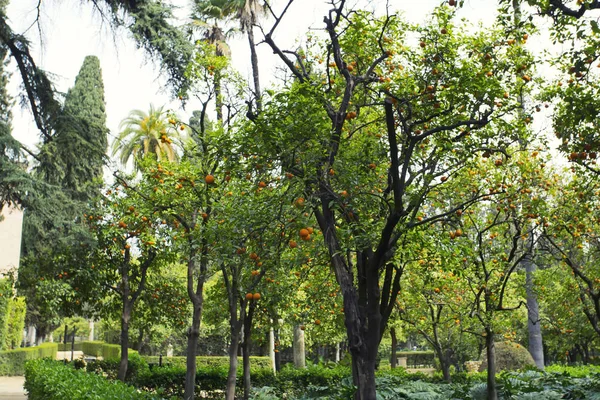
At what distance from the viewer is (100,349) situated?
42250 mm

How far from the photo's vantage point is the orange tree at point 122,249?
12.7m

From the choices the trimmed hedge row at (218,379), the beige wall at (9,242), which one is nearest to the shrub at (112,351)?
the beige wall at (9,242)

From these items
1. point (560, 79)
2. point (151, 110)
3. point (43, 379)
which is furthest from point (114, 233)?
point (151, 110)

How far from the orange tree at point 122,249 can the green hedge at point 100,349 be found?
56.5 ft

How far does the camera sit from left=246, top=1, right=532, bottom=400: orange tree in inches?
244

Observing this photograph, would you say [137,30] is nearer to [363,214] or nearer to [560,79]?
[363,214]

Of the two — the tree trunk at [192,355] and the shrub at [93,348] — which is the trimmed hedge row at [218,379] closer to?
the tree trunk at [192,355]

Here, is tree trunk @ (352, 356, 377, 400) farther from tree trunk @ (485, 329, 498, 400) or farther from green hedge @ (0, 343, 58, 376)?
green hedge @ (0, 343, 58, 376)

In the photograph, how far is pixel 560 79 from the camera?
328 inches

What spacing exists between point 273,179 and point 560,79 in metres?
4.66

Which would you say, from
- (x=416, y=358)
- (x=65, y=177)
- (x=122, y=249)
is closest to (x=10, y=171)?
(x=65, y=177)

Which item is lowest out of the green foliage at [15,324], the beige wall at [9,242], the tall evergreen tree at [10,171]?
the green foliage at [15,324]

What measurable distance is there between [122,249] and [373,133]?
28.8 feet

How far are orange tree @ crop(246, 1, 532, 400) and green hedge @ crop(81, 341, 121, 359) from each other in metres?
27.7
